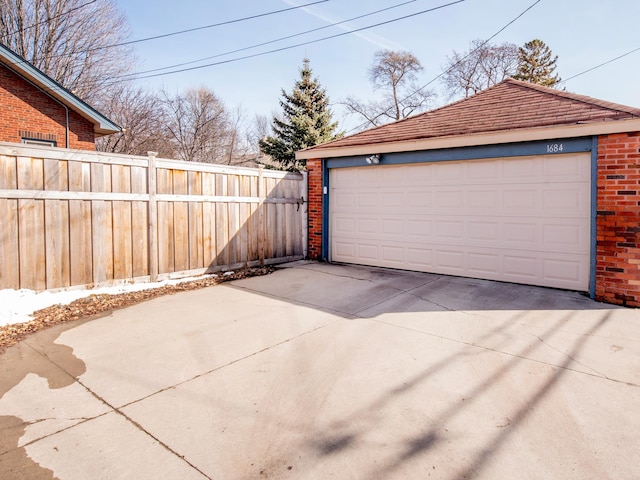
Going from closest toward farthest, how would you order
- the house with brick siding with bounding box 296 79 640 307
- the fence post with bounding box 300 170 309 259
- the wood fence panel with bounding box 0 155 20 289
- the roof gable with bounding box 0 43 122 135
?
the wood fence panel with bounding box 0 155 20 289
the house with brick siding with bounding box 296 79 640 307
the fence post with bounding box 300 170 309 259
the roof gable with bounding box 0 43 122 135

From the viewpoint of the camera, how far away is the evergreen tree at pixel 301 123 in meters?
21.2

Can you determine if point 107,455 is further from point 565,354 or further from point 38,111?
point 38,111

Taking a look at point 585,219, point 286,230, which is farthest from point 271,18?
point 585,219

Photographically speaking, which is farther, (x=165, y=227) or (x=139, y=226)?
(x=165, y=227)

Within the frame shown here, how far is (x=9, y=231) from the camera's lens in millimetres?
4969

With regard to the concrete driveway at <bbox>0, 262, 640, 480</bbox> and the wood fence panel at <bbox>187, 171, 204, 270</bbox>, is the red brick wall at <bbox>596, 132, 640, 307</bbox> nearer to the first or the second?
the concrete driveway at <bbox>0, 262, 640, 480</bbox>

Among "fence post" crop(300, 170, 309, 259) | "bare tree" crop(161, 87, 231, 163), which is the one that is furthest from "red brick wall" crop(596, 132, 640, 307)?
"bare tree" crop(161, 87, 231, 163)

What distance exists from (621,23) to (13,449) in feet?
56.0

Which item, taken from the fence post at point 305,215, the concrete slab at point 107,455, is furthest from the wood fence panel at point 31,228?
the fence post at point 305,215

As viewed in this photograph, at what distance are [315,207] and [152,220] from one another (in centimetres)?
370

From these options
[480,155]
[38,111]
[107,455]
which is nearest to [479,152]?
[480,155]

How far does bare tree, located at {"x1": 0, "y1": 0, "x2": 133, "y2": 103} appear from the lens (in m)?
17.6

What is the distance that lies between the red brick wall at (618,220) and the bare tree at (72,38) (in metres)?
20.3

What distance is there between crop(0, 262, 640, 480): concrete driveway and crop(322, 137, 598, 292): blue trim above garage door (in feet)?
6.65
